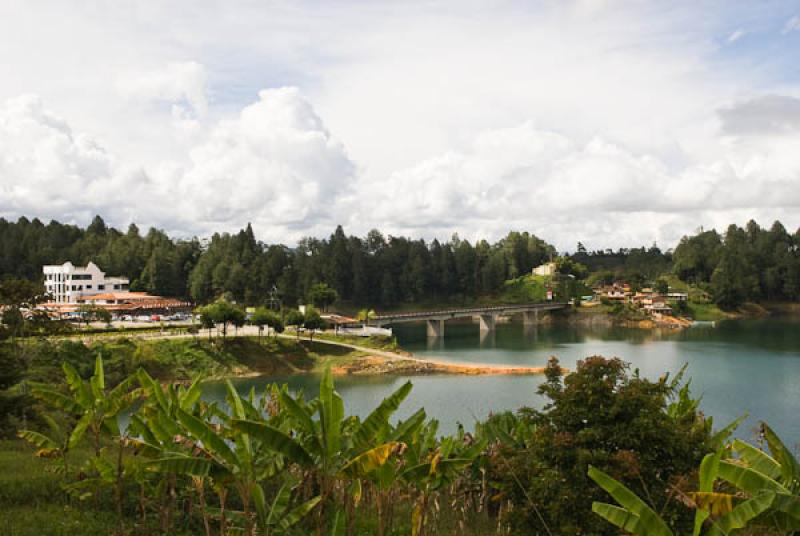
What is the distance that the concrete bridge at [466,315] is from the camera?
86.4 metres

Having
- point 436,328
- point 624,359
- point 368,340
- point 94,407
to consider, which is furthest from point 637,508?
point 436,328

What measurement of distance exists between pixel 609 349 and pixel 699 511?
70.8 metres

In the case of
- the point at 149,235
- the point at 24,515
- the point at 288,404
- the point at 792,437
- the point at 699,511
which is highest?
the point at 149,235

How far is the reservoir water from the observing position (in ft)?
130

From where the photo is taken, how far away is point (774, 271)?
11969 cm

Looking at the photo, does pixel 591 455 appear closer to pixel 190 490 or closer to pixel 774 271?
pixel 190 490

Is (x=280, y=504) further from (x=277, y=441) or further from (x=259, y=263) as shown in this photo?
(x=259, y=263)

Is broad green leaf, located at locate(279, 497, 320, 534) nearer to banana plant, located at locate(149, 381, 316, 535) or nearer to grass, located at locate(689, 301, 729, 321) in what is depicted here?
banana plant, located at locate(149, 381, 316, 535)

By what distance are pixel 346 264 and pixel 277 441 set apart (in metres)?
98.9

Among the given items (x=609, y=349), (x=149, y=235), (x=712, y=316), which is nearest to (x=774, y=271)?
(x=712, y=316)

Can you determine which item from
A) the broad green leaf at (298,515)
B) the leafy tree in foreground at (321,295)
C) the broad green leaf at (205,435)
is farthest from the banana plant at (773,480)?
the leafy tree in foreground at (321,295)

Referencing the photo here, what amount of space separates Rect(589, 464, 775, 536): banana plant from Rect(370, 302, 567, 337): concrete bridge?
75.4 metres

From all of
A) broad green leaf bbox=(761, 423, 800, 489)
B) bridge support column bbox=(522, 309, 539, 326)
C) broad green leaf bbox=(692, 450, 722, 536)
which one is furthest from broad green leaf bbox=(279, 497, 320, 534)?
bridge support column bbox=(522, 309, 539, 326)

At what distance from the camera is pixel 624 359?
207 feet
